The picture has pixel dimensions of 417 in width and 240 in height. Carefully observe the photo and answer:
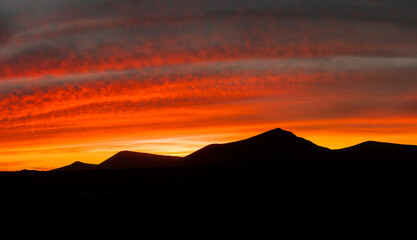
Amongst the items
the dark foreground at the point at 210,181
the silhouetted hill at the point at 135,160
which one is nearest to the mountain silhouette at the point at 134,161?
the silhouetted hill at the point at 135,160

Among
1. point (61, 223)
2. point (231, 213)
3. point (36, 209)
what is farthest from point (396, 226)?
point (36, 209)

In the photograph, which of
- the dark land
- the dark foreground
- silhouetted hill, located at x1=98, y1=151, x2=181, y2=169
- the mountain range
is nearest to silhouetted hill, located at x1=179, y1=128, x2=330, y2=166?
the mountain range

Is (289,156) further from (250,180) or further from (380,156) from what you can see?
(250,180)

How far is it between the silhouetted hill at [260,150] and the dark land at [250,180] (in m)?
0.31

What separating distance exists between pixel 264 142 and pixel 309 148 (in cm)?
1461

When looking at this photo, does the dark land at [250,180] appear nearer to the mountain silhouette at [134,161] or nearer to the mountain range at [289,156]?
the mountain range at [289,156]

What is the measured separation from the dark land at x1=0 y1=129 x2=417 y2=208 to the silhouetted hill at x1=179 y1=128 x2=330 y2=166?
306 mm

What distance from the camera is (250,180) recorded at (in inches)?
3004

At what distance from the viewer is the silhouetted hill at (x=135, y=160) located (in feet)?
502

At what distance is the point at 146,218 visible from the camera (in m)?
27.6

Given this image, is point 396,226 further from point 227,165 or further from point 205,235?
→ point 227,165

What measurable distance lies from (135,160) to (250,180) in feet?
295

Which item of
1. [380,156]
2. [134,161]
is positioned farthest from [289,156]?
[134,161]

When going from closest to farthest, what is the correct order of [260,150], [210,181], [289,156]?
[210,181] < [289,156] < [260,150]
